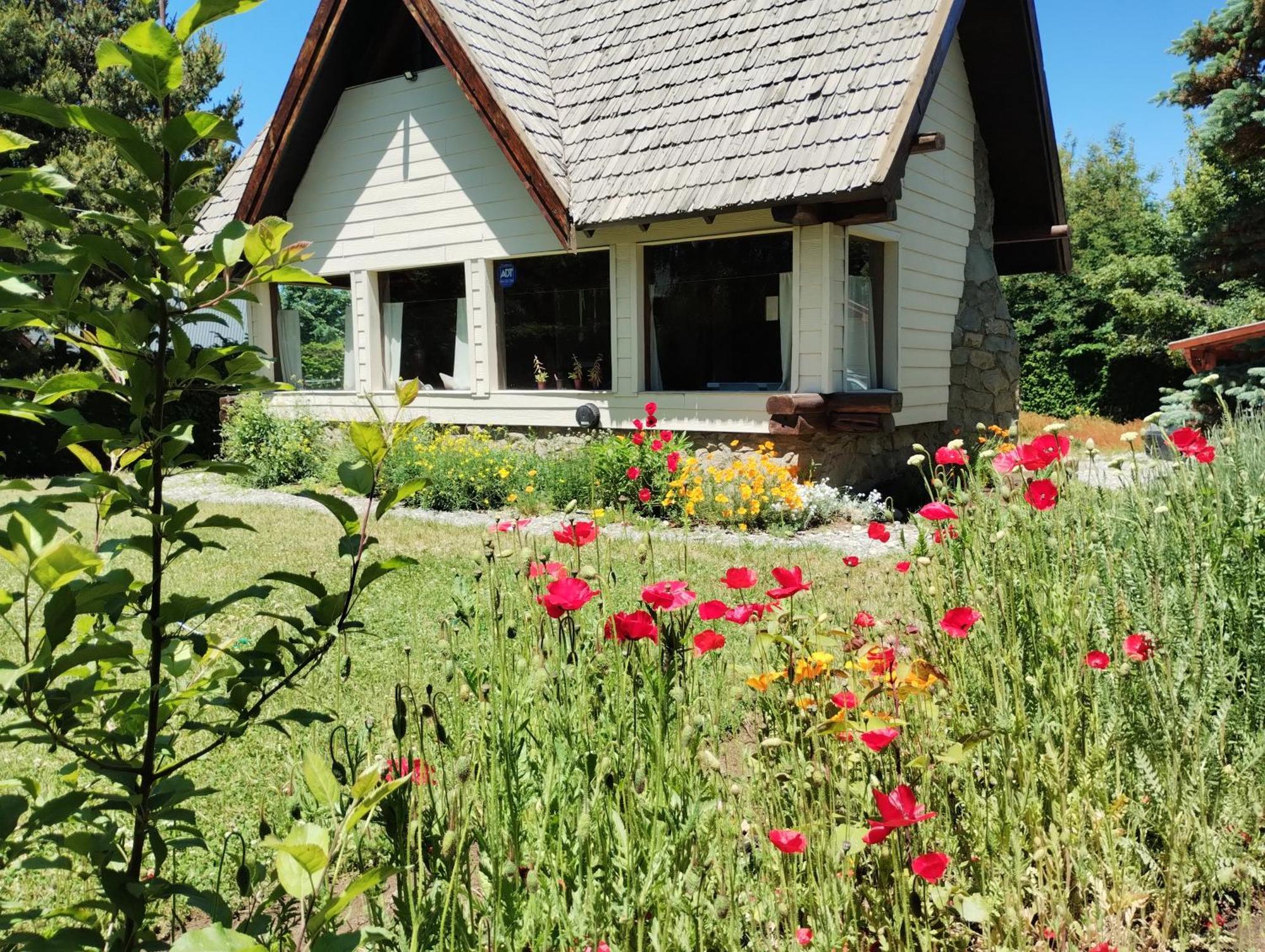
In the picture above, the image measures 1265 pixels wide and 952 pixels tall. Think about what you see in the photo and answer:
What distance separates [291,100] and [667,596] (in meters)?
11.1

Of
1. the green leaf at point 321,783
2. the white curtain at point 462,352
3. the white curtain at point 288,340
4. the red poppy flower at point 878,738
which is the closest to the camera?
Answer: the green leaf at point 321,783

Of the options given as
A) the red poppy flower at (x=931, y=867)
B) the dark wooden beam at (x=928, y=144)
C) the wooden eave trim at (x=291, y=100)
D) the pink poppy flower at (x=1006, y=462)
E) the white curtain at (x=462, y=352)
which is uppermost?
the wooden eave trim at (x=291, y=100)

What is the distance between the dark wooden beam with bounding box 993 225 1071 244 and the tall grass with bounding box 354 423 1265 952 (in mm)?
10686

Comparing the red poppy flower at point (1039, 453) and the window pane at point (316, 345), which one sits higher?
the window pane at point (316, 345)

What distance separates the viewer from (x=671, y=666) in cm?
204

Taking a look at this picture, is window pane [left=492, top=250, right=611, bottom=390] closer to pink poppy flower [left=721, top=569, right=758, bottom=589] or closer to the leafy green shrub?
the leafy green shrub

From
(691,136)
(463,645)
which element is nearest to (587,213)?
(691,136)

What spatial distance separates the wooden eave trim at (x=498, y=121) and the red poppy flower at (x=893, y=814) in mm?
8323

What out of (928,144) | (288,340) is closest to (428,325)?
(288,340)

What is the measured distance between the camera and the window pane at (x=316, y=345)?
41.5 feet

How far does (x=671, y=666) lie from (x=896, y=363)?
8638mm

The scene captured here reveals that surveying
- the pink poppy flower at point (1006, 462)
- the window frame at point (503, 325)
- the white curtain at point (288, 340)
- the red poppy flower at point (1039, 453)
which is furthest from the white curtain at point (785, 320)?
the white curtain at point (288, 340)

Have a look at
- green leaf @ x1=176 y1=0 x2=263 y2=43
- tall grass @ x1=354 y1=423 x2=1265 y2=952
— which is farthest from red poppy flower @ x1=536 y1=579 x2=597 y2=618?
green leaf @ x1=176 y1=0 x2=263 y2=43

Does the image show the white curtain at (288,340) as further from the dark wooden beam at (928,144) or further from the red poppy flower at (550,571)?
the red poppy flower at (550,571)
